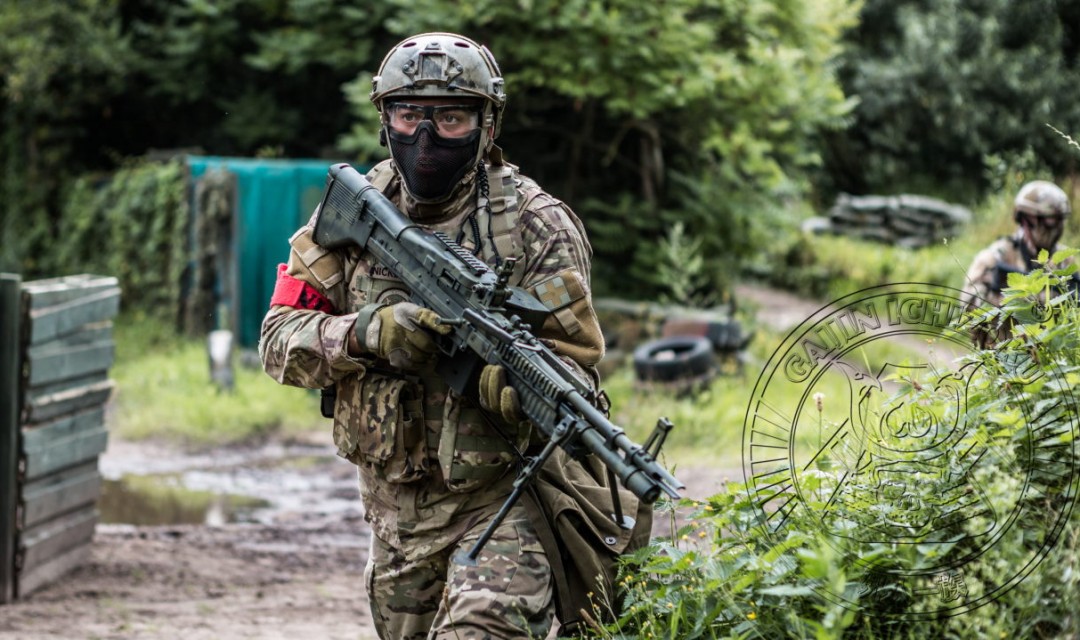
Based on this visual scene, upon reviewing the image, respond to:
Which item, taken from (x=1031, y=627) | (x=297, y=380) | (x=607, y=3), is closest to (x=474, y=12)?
(x=607, y=3)

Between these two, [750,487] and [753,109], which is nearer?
[750,487]

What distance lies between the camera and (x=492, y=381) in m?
3.43

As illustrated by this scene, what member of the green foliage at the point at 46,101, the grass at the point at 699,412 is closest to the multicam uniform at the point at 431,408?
the grass at the point at 699,412

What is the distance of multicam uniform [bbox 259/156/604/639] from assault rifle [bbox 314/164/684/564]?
10 cm

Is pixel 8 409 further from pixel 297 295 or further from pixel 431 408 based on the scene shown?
pixel 431 408

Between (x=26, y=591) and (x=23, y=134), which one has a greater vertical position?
(x=23, y=134)

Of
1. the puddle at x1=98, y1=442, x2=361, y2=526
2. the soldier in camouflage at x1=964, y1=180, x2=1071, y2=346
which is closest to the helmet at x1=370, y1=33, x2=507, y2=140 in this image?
the soldier in camouflage at x1=964, y1=180, x2=1071, y2=346

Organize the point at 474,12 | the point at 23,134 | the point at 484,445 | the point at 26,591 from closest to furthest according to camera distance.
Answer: the point at 484,445 < the point at 26,591 < the point at 474,12 < the point at 23,134

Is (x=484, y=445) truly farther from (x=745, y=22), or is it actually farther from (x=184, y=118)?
(x=184, y=118)

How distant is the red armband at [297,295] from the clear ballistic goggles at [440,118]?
0.57 metres

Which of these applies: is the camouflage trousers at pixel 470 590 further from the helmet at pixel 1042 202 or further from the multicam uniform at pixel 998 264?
the helmet at pixel 1042 202

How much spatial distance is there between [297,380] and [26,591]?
3352 millimetres

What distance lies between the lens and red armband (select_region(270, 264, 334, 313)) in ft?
12.9

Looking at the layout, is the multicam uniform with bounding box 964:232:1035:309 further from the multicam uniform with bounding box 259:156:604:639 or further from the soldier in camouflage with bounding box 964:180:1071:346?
the multicam uniform with bounding box 259:156:604:639
